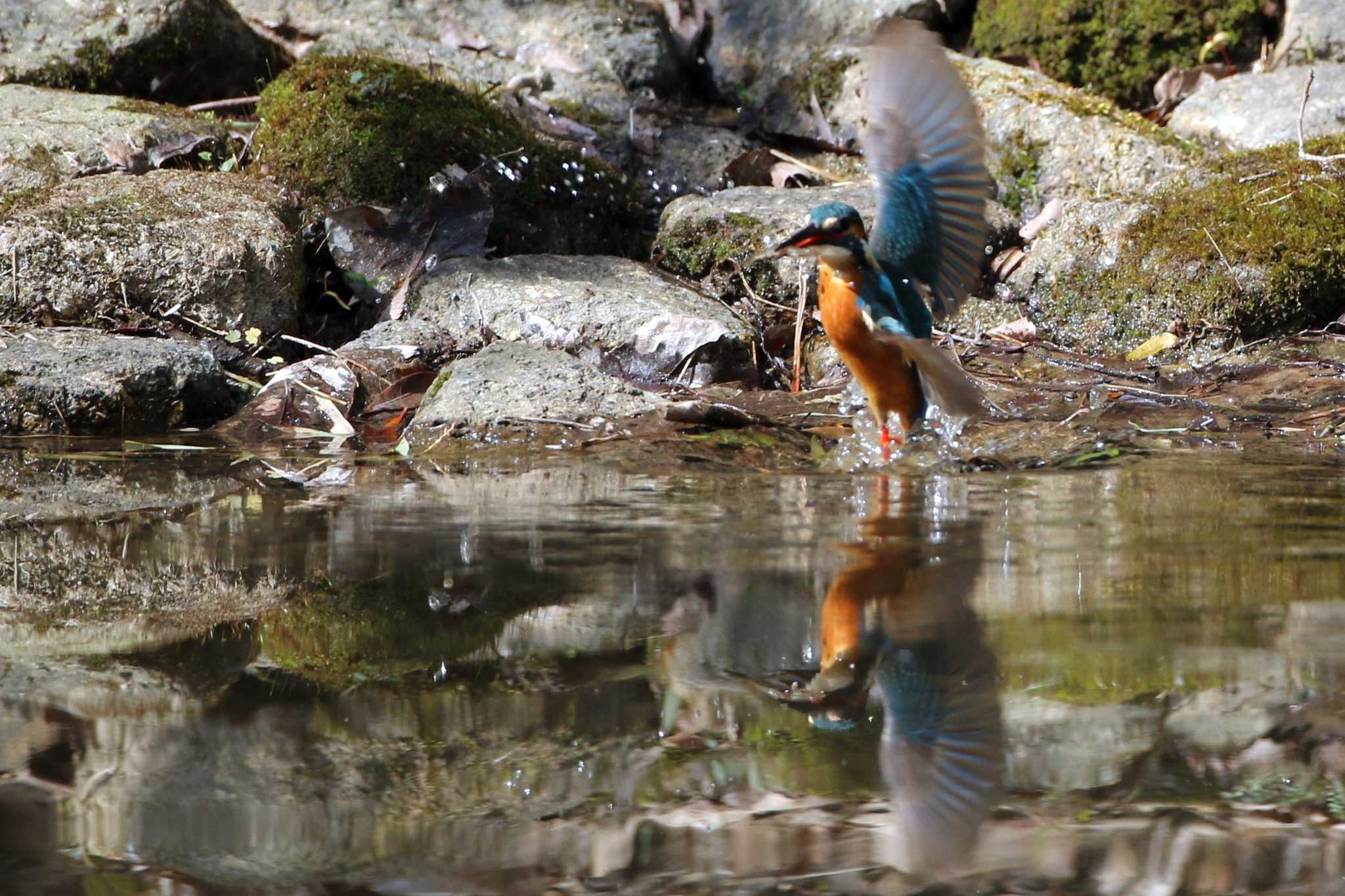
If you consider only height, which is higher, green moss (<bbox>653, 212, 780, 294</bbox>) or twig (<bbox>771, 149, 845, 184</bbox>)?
twig (<bbox>771, 149, 845, 184</bbox>)

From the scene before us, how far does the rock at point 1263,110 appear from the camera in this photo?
654 cm

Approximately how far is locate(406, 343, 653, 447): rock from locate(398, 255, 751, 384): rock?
681 millimetres

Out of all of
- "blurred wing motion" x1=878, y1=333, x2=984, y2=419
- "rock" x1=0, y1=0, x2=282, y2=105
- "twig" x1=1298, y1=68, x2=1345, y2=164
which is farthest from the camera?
"rock" x1=0, y1=0, x2=282, y2=105

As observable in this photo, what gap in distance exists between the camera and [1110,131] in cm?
651

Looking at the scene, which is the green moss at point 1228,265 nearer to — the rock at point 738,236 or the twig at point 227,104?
the rock at point 738,236

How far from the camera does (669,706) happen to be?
143 cm

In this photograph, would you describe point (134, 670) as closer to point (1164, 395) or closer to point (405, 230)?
point (1164, 395)

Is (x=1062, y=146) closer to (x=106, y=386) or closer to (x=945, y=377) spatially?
(x=945, y=377)

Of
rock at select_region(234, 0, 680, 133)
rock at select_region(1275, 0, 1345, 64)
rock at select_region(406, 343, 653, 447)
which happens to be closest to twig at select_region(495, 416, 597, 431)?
rock at select_region(406, 343, 653, 447)

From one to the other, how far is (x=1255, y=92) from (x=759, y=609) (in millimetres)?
6176

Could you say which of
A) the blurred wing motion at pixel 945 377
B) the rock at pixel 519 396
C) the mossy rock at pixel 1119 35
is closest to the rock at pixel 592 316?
the rock at pixel 519 396

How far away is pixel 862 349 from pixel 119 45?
4.94 metres

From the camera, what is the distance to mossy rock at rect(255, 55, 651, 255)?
589 cm

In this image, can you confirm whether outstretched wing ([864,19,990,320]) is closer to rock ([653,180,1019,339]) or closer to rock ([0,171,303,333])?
rock ([653,180,1019,339])
